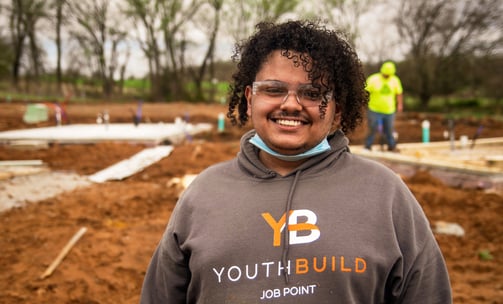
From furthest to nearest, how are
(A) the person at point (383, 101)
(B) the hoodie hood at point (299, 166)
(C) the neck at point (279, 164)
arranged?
(A) the person at point (383, 101)
(C) the neck at point (279, 164)
(B) the hoodie hood at point (299, 166)

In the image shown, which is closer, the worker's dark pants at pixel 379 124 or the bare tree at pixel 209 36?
the worker's dark pants at pixel 379 124

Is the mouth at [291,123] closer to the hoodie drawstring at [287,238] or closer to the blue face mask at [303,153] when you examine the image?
the blue face mask at [303,153]

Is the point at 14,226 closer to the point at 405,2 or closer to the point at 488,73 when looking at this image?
the point at 488,73

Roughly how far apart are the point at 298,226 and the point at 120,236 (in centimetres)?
375

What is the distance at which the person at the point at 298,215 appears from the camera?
133 centimetres

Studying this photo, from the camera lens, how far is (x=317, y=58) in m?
1.52

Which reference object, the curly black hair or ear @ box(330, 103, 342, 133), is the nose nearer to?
the curly black hair

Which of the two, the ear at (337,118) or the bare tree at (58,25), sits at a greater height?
the bare tree at (58,25)

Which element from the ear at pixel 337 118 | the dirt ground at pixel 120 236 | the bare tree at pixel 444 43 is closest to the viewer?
the ear at pixel 337 118

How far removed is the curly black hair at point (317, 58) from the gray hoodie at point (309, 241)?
0.28 meters

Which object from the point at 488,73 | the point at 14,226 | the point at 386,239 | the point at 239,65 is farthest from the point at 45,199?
the point at 488,73

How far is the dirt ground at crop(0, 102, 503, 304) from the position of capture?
12.0 ft

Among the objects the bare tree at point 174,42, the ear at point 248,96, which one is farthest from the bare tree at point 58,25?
the ear at point 248,96

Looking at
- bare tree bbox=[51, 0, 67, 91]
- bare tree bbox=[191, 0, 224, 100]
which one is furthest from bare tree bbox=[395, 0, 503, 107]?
bare tree bbox=[51, 0, 67, 91]
